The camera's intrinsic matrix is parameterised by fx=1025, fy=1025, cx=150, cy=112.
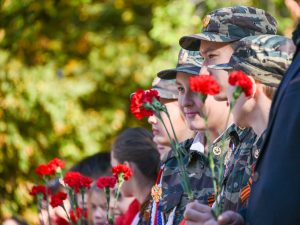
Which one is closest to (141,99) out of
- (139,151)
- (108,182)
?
(108,182)

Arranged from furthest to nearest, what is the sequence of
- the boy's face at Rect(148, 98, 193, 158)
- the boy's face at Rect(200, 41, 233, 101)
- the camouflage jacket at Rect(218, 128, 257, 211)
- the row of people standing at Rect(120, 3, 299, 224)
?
the boy's face at Rect(148, 98, 193, 158)
the boy's face at Rect(200, 41, 233, 101)
the camouflage jacket at Rect(218, 128, 257, 211)
the row of people standing at Rect(120, 3, 299, 224)

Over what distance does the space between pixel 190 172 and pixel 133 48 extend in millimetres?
7615

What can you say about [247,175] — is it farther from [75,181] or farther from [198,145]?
[75,181]

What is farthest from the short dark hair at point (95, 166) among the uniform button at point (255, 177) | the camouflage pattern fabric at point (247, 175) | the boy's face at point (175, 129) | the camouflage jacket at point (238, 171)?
the uniform button at point (255, 177)

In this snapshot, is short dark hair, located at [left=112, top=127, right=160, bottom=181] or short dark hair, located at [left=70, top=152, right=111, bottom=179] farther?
short dark hair, located at [left=70, top=152, right=111, bottom=179]

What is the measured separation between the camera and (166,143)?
5.88 m

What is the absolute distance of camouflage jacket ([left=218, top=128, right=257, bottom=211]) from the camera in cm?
411

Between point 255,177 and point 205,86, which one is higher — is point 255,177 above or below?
below

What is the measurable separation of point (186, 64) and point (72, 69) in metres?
7.09

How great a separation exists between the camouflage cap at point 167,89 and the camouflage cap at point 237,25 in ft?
3.36

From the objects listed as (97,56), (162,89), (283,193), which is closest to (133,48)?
(97,56)

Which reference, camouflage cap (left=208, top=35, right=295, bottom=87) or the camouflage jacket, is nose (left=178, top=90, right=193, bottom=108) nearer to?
the camouflage jacket

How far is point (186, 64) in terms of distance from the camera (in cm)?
541

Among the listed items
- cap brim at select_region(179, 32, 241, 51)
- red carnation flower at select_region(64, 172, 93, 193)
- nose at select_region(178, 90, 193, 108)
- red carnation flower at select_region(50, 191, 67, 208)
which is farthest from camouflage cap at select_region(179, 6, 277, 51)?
red carnation flower at select_region(50, 191, 67, 208)
